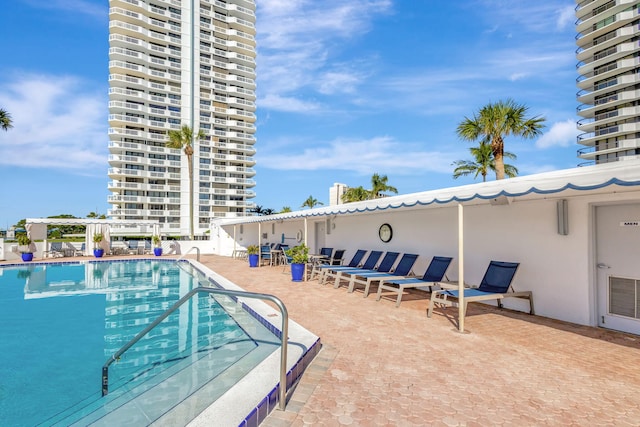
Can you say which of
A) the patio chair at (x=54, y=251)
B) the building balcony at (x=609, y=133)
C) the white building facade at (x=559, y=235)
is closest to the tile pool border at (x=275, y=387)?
the white building facade at (x=559, y=235)

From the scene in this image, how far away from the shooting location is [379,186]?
3778 centimetres

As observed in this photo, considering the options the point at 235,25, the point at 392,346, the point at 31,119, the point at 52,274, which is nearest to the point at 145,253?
the point at 52,274

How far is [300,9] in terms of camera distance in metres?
16.2

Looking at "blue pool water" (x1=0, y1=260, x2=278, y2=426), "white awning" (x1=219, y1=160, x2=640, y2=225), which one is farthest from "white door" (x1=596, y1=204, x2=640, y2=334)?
"blue pool water" (x1=0, y1=260, x2=278, y2=426)

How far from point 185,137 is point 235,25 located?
3382 centimetres

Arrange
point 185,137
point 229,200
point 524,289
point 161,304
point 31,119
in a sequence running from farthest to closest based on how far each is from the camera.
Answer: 1. point 229,200
2. point 185,137
3. point 31,119
4. point 161,304
5. point 524,289

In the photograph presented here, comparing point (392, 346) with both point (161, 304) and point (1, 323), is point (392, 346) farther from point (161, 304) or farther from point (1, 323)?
point (1, 323)

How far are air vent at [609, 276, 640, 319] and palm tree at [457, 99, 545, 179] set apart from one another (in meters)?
14.2

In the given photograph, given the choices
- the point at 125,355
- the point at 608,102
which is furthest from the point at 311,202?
the point at 125,355

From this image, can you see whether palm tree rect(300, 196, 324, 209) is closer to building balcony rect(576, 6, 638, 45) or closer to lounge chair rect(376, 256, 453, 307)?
building balcony rect(576, 6, 638, 45)

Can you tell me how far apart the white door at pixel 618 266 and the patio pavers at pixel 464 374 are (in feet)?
1.17

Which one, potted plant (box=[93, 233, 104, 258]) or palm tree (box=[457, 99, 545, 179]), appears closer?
palm tree (box=[457, 99, 545, 179])

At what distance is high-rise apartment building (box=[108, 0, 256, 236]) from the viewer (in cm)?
4628

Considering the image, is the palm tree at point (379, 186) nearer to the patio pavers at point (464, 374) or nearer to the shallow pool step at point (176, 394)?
the patio pavers at point (464, 374)
